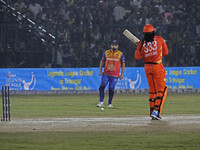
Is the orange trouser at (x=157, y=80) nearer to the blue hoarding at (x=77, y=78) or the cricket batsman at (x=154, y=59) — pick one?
the cricket batsman at (x=154, y=59)

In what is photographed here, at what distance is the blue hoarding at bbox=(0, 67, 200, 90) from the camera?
27469 mm

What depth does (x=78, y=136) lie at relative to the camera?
9.64 metres

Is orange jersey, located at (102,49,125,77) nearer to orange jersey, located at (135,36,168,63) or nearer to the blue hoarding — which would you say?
orange jersey, located at (135,36,168,63)

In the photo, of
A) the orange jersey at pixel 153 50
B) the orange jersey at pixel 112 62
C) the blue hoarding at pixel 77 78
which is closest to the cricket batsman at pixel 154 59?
the orange jersey at pixel 153 50

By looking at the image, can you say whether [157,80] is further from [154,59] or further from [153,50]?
[153,50]

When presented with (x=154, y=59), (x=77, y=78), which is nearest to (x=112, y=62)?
(x=154, y=59)

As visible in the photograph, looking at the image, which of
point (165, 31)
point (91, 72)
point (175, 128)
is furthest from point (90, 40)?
point (175, 128)

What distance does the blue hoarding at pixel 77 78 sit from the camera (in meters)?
27.5

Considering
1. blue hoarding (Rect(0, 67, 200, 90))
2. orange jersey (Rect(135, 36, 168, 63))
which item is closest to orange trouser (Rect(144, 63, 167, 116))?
orange jersey (Rect(135, 36, 168, 63))

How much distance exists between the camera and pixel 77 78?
2783cm

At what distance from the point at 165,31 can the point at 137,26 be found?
1.73 m

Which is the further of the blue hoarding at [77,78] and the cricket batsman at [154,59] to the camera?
the blue hoarding at [77,78]

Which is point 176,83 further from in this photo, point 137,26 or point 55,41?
point 55,41

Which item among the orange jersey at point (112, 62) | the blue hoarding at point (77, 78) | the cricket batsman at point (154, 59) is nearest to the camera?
the cricket batsman at point (154, 59)
